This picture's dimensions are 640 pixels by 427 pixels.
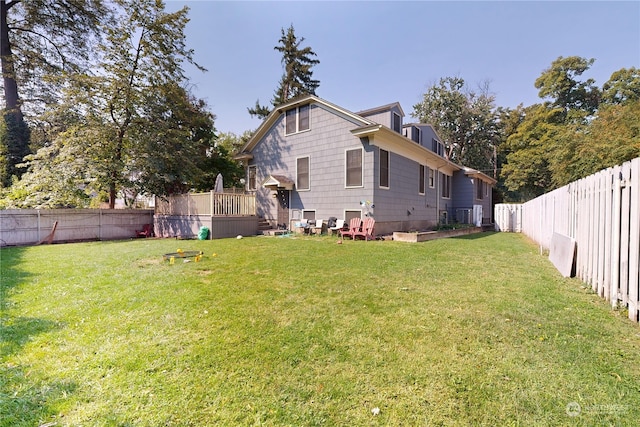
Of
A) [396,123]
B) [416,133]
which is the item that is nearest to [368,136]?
[396,123]

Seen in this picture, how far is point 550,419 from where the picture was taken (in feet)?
5.49

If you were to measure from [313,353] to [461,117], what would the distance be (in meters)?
33.7

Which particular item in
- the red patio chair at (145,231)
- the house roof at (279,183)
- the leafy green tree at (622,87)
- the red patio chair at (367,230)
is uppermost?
the leafy green tree at (622,87)

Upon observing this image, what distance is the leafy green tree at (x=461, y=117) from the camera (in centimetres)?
2942

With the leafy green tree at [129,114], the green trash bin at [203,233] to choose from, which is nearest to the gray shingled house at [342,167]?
the green trash bin at [203,233]

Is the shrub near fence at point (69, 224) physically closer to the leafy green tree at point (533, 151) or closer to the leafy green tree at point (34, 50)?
the leafy green tree at point (34, 50)

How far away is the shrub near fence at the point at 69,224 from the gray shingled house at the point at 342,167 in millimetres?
6371

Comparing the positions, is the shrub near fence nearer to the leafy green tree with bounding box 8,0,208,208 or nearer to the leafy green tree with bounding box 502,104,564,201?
the leafy green tree with bounding box 8,0,208,208

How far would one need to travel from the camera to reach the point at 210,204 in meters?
11.4

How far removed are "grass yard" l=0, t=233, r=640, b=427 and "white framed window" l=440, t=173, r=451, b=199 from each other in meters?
14.1

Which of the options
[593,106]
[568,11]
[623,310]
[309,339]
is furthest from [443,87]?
[309,339]

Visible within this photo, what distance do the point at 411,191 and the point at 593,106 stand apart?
2807cm

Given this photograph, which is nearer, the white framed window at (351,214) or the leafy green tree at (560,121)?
the white framed window at (351,214)
